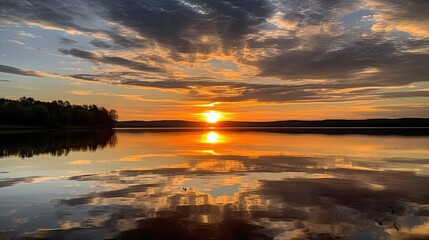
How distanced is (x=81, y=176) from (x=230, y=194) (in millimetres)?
11919

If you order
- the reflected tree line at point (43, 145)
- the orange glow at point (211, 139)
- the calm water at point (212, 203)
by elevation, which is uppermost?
the reflected tree line at point (43, 145)

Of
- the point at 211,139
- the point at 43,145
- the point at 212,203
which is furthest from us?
the point at 211,139

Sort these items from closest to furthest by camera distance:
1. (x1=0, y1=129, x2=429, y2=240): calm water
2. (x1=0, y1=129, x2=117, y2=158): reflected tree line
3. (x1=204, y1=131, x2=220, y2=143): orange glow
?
(x1=0, y1=129, x2=429, y2=240): calm water
(x1=0, y1=129, x2=117, y2=158): reflected tree line
(x1=204, y1=131, x2=220, y2=143): orange glow

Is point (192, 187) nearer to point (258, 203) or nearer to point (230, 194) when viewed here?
point (230, 194)

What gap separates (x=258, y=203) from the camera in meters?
17.3

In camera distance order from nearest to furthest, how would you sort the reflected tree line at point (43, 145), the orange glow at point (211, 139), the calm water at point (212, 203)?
the calm water at point (212, 203) < the reflected tree line at point (43, 145) < the orange glow at point (211, 139)

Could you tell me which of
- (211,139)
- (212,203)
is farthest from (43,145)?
(212,203)

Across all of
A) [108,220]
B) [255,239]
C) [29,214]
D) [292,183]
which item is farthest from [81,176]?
[255,239]

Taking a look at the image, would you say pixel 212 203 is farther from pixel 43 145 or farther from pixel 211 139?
pixel 211 139

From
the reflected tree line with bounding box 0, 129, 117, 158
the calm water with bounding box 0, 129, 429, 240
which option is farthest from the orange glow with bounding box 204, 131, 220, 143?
the calm water with bounding box 0, 129, 429, 240

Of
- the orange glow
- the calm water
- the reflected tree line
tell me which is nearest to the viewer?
the calm water

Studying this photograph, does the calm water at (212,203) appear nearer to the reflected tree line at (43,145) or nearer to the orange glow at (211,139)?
the reflected tree line at (43,145)

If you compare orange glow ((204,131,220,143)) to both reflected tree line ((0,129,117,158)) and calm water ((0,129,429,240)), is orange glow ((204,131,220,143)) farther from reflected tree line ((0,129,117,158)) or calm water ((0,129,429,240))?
calm water ((0,129,429,240))

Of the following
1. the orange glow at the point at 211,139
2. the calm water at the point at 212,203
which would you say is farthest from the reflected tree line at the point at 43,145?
the orange glow at the point at 211,139
